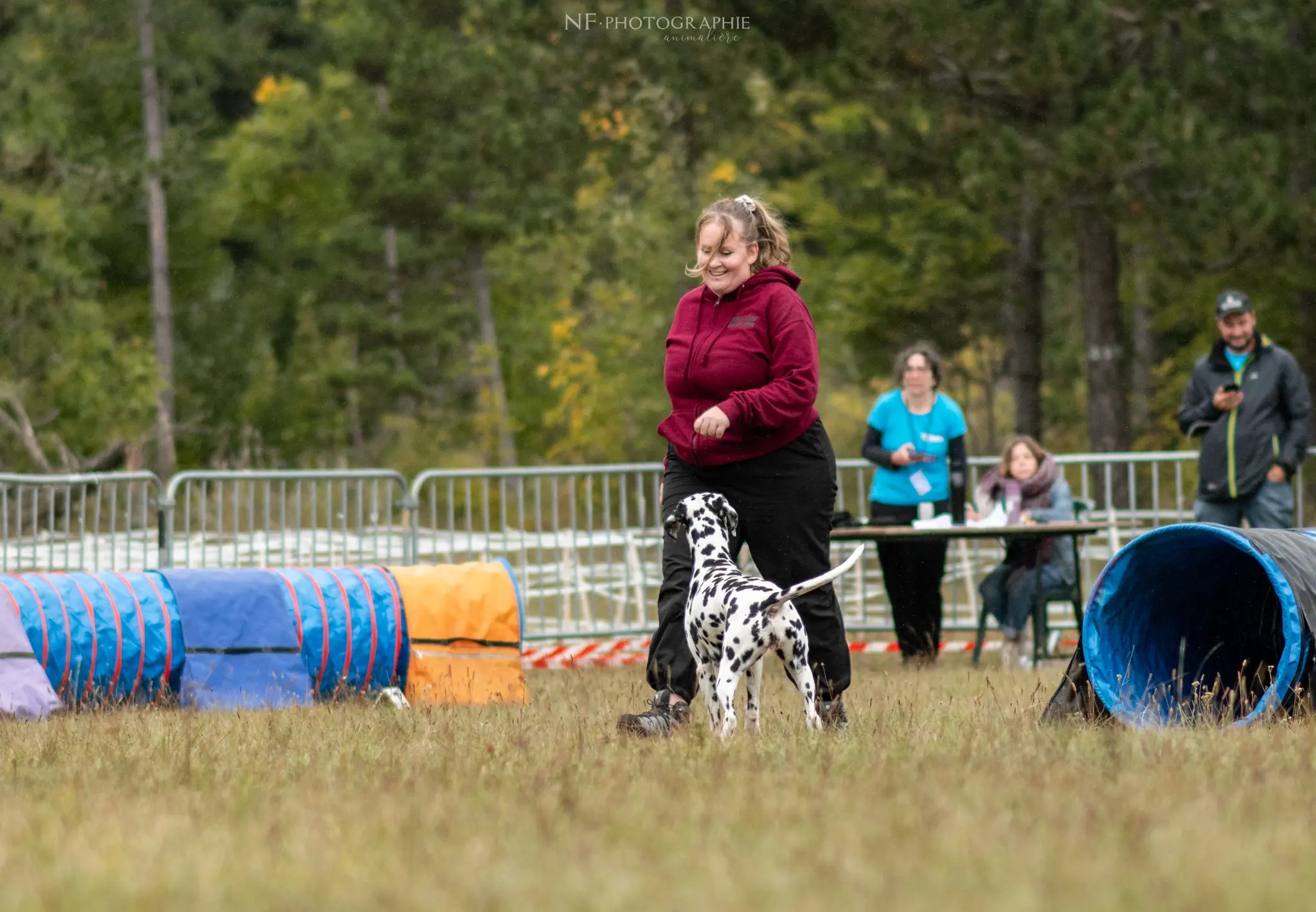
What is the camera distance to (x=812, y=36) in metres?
19.5

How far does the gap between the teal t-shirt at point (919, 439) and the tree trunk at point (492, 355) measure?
22009mm

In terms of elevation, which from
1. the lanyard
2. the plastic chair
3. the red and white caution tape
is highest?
the lanyard

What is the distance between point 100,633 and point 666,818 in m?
4.74

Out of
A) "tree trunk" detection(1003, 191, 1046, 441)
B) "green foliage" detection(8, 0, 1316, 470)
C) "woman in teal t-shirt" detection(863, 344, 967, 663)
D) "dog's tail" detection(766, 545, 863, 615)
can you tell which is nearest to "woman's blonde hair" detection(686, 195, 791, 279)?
"dog's tail" detection(766, 545, 863, 615)

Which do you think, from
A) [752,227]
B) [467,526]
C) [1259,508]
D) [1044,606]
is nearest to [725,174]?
[467,526]

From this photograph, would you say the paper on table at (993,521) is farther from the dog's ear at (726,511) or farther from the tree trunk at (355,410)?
the tree trunk at (355,410)

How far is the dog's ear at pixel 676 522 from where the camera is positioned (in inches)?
235

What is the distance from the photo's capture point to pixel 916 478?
35.3ft

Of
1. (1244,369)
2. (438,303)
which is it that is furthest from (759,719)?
(438,303)

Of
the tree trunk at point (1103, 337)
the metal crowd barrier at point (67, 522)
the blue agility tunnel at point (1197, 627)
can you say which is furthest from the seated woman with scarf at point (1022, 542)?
the tree trunk at point (1103, 337)

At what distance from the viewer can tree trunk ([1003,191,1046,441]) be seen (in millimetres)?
25203

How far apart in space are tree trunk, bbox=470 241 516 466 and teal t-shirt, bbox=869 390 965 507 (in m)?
22.0

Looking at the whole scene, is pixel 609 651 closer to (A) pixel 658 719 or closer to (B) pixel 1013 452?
(B) pixel 1013 452

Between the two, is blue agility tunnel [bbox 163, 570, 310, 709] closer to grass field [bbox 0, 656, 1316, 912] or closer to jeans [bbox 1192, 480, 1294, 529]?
grass field [bbox 0, 656, 1316, 912]
